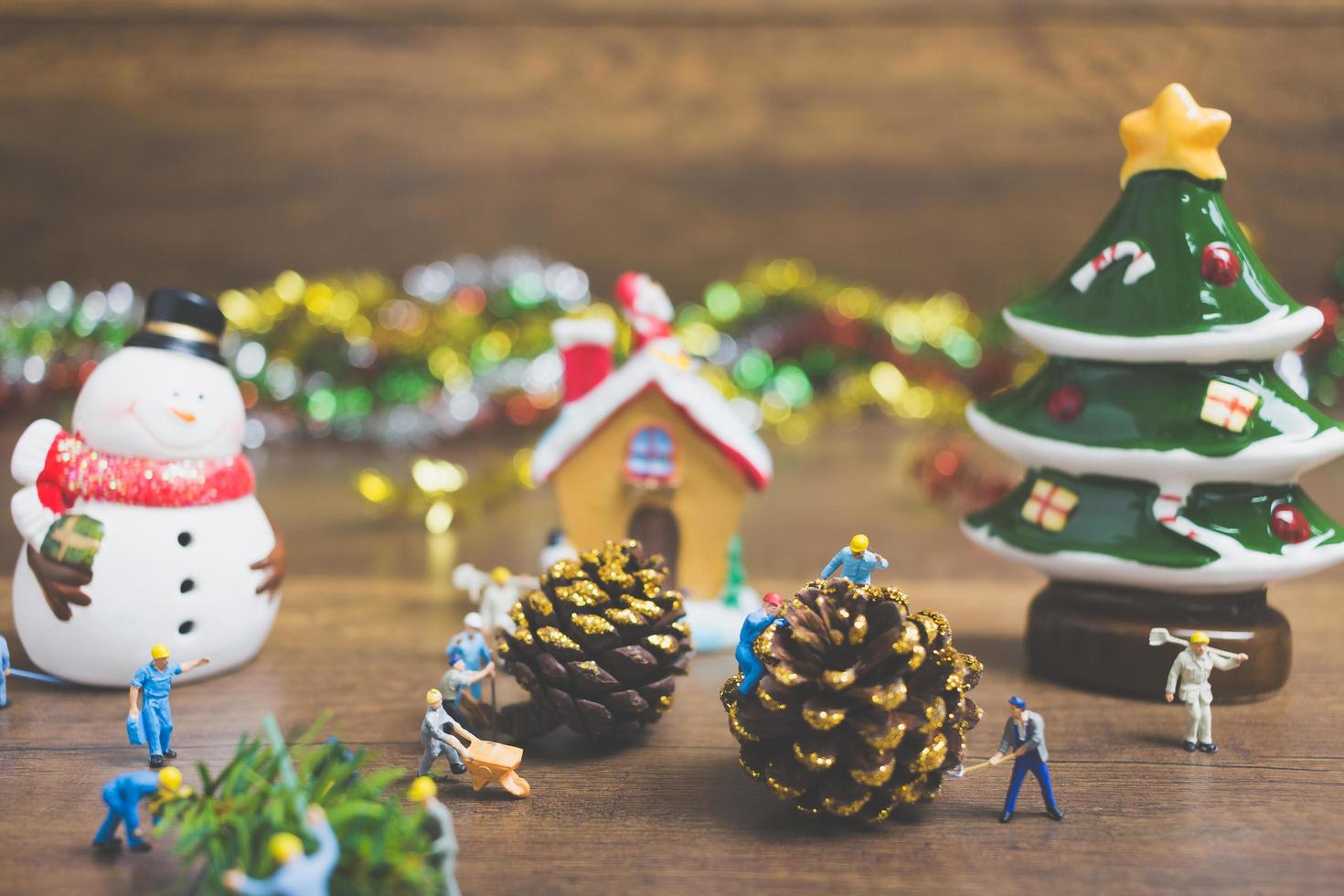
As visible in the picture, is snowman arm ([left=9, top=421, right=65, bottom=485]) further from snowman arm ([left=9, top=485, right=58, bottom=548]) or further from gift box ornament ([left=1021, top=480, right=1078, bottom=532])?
gift box ornament ([left=1021, top=480, right=1078, bottom=532])

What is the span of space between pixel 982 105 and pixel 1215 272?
96.1 inches

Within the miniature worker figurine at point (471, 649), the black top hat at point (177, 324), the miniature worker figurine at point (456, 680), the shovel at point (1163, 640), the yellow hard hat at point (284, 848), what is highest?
the black top hat at point (177, 324)

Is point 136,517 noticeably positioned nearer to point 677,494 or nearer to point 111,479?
point 111,479

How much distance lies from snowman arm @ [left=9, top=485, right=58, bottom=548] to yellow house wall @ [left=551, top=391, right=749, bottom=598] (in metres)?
0.72

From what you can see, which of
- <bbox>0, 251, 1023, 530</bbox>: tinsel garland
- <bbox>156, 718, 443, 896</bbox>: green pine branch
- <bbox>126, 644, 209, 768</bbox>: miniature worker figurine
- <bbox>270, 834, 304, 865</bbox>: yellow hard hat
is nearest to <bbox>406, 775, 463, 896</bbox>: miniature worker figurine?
<bbox>156, 718, 443, 896</bbox>: green pine branch

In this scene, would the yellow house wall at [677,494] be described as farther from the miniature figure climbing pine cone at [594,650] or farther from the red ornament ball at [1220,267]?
the red ornament ball at [1220,267]

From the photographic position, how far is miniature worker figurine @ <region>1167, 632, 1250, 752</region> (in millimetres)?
1482

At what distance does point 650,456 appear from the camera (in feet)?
6.28

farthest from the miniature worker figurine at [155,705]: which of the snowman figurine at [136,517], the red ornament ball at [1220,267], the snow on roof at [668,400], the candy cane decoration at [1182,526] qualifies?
the red ornament ball at [1220,267]

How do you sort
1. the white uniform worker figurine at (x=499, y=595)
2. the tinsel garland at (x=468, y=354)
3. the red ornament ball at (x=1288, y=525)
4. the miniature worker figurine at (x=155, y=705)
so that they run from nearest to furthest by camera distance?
the miniature worker figurine at (x=155, y=705), the red ornament ball at (x=1288, y=525), the white uniform worker figurine at (x=499, y=595), the tinsel garland at (x=468, y=354)

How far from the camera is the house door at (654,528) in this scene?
1933mm

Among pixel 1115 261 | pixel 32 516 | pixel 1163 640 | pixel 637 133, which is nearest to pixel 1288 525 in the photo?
pixel 1163 640

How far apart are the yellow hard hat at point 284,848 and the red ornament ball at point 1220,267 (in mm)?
1319

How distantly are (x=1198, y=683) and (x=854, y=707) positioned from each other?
1.71ft
